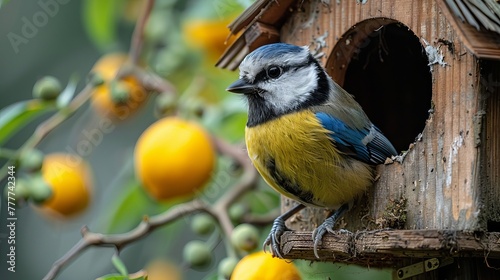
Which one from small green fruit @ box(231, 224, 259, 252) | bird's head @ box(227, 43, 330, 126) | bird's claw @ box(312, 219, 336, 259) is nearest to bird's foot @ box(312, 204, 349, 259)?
bird's claw @ box(312, 219, 336, 259)

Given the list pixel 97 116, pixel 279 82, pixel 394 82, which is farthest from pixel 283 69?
pixel 97 116

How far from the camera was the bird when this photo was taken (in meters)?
2.51

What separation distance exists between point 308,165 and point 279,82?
0.31m

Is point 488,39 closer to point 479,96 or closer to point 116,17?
point 479,96

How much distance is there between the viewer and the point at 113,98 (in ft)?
10.3

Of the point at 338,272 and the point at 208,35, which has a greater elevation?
the point at 208,35

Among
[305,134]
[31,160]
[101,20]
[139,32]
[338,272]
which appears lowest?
[338,272]

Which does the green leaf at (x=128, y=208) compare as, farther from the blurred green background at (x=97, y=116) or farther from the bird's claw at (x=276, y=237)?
the bird's claw at (x=276, y=237)

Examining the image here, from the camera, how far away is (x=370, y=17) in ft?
8.59

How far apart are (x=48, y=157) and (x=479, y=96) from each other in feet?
5.78

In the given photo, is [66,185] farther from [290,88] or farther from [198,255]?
[290,88]

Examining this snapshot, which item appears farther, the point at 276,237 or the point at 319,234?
the point at 276,237

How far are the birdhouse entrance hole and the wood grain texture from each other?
0.43 m

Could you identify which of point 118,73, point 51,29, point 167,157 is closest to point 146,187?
point 167,157
